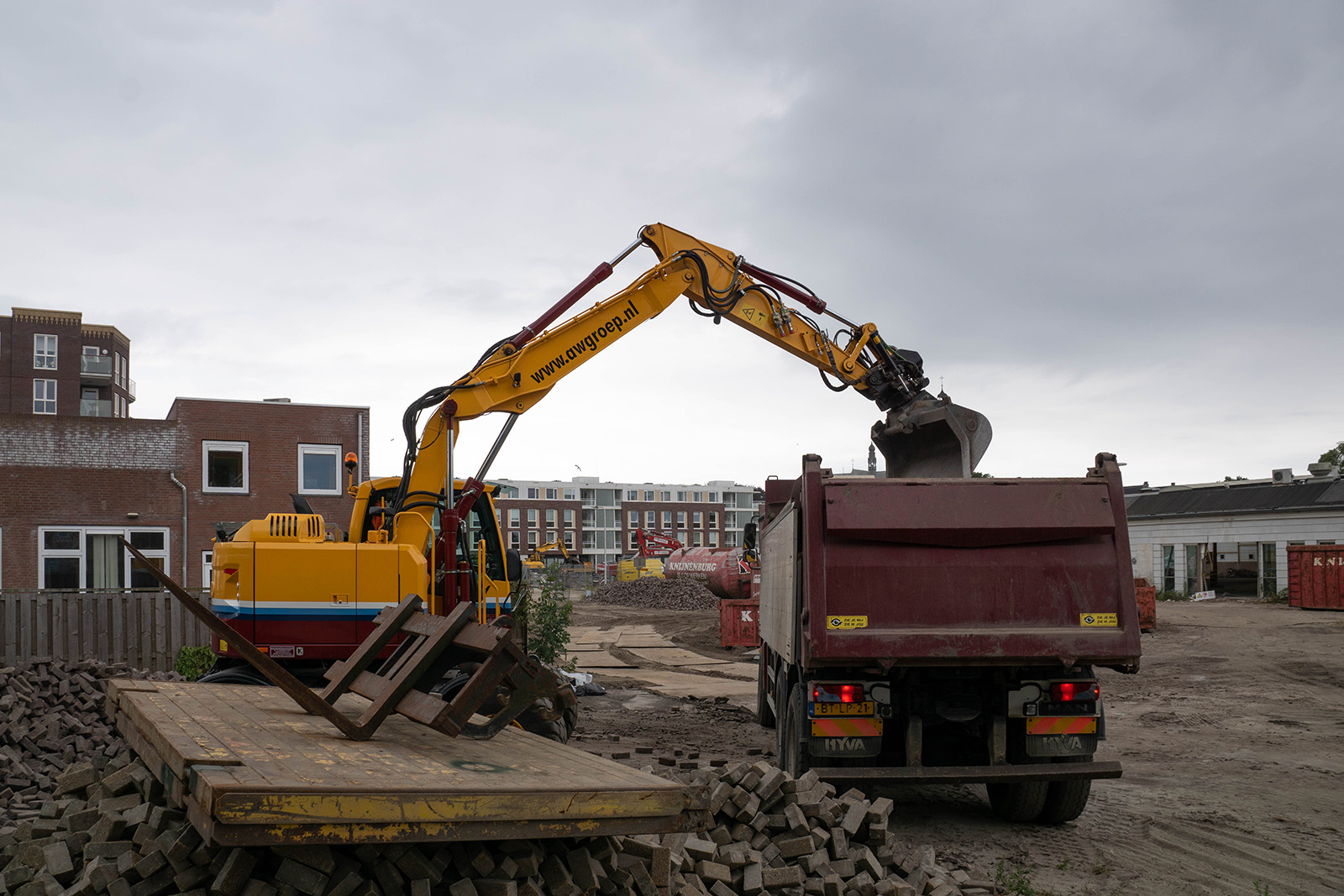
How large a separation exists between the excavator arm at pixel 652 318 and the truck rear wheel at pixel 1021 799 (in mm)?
3088

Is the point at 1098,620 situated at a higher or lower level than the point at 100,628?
higher

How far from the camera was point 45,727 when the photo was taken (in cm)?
1008

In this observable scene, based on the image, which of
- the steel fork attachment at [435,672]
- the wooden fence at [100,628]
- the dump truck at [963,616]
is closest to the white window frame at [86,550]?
the wooden fence at [100,628]

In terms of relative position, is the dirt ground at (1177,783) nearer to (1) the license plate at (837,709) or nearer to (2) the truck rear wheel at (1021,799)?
(2) the truck rear wheel at (1021,799)

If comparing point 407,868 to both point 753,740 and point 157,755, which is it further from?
point 753,740

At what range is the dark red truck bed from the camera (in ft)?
24.0

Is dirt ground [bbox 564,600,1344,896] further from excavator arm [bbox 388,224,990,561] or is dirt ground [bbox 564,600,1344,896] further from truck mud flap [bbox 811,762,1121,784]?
excavator arm [bbox 388,224,990,561]

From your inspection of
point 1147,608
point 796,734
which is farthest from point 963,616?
point 1147,608

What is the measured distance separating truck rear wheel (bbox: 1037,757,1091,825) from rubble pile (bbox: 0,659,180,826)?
761 centimetres

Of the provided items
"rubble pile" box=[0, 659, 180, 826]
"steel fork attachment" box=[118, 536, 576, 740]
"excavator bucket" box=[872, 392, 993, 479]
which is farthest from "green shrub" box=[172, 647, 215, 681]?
"excavator bucket" box=[872, 392, 993, 479]

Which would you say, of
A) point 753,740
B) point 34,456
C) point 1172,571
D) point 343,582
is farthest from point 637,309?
point 1172,571

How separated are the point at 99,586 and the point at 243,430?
15.7ft

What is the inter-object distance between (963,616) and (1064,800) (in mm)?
1856

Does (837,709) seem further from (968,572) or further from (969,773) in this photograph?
(968,572)
